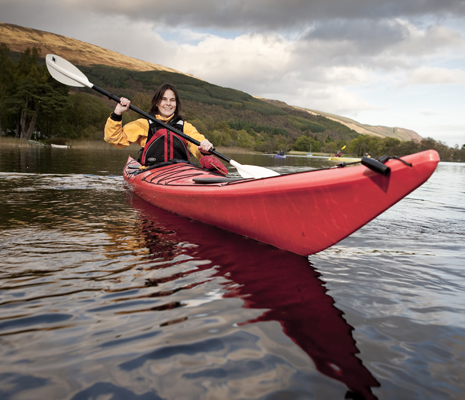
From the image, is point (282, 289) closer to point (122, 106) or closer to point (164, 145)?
point (164, 145)

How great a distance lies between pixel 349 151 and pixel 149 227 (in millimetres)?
106852

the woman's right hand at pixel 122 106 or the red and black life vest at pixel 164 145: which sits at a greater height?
the woman's right hand at pixel 122 106

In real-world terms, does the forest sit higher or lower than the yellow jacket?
higher

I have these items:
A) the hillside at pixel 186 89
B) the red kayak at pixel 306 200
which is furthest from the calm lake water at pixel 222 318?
the hillside at pixel 186 89

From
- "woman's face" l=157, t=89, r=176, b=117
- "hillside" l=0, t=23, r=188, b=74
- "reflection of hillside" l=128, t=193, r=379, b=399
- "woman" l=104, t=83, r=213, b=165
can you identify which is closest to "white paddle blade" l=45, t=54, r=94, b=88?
"woman" l=104, t=83, r=213, b=165

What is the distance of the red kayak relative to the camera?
2133mm

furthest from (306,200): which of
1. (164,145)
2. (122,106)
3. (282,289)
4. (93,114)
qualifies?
(93,114)

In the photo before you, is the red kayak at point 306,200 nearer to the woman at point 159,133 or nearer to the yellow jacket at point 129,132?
the woman at point 159,133

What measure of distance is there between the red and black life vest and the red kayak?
1.23 m

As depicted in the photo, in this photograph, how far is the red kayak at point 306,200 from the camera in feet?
7.00

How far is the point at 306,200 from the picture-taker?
8.48 feet

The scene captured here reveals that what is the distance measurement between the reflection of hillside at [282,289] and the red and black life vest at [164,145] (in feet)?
5.11

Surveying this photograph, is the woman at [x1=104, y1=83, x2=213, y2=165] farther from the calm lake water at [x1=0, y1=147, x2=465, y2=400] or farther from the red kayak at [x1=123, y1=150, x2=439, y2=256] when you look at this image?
the calm lake water at [x1=0, y1=147, x2=465, y2=400]

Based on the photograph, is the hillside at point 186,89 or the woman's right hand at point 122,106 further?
the hillside at point 186,89
